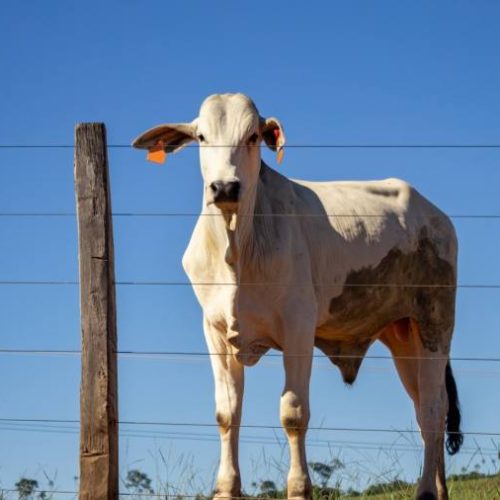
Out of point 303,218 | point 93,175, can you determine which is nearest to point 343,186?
point 303,218

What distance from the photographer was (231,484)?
948 centimetres

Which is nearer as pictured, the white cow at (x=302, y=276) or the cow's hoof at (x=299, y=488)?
the cow's hoof at (x=299, y=488)

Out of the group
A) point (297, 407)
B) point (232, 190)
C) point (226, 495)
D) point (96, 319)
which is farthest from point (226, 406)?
point (96, 319)

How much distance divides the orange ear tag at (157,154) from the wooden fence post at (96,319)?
94.2 inches

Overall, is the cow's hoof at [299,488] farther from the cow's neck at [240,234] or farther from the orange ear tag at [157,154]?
the orange ear tag at [157,154]

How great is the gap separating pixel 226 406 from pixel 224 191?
168 centimetres

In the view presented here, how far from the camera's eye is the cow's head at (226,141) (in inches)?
360

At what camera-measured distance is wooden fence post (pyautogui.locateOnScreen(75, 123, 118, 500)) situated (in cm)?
728

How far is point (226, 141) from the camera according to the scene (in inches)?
374

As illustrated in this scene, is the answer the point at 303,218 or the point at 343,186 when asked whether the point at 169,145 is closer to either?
the point at 303,218

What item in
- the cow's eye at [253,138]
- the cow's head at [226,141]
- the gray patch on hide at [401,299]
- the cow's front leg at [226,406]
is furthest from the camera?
the gray patch on hide at [401,299]

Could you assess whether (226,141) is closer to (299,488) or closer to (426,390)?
(299,488)

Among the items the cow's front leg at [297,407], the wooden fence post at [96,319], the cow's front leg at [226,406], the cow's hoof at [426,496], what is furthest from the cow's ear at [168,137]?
the cow's hoof at [426,496]

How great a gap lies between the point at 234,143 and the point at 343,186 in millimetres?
2339
